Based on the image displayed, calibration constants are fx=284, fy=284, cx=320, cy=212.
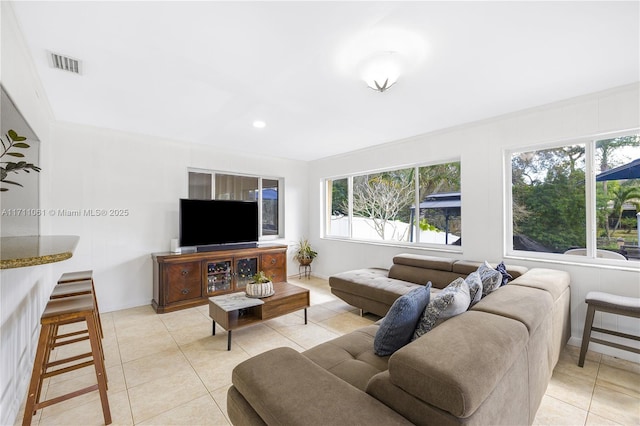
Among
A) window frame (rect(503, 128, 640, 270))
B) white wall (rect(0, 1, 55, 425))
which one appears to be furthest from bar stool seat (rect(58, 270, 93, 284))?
window frame (rect(503, 128, 640, 270))

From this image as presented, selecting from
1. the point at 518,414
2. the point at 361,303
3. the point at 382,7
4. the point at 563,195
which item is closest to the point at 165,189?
the point at 361,303

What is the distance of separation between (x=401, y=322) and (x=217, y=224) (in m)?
3.45

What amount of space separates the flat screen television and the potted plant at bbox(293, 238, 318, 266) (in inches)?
46.7

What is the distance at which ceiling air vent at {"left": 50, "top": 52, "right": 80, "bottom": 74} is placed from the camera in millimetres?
2096

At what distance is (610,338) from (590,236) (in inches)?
37.1

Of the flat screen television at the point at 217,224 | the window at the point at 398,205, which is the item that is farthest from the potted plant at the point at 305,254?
the flat screen television at the point at 217,224

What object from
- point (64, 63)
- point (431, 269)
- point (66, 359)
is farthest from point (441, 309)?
point (64, 63)

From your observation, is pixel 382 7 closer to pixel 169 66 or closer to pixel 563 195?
pixel 169 66

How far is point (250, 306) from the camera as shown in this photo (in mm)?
2893

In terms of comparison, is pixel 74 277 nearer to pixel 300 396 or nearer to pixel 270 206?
pixel 300 396

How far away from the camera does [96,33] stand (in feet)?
5.97

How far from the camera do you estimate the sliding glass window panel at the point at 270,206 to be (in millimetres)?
5496

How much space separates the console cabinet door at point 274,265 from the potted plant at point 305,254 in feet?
2.37

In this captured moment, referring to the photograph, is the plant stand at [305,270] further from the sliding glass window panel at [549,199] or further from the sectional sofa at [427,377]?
the sectional sofa at [427,377]
